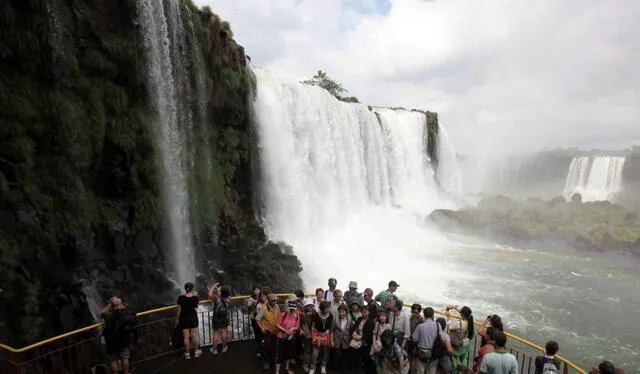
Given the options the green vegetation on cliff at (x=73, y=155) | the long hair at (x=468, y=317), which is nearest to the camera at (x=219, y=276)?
the green vegetation on cliff at (x=73, y=155)

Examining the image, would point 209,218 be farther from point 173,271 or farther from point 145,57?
point 145,57

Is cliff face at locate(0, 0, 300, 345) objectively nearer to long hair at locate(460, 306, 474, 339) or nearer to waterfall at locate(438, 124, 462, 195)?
long hair at locate(460, 306, 474, 339)

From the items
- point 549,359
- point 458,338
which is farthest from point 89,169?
point 549,359

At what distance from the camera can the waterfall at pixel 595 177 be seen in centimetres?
4650

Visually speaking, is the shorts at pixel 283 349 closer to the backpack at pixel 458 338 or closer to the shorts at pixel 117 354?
the shorts at pixel 117 354

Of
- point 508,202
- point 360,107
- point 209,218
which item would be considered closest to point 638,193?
point 508,202

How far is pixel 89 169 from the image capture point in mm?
12367

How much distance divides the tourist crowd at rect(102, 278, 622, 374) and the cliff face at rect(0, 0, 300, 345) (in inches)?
201

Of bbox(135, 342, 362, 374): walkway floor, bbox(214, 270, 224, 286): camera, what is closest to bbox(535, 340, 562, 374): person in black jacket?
bbox(135, 342, 362, 374): walkway floor

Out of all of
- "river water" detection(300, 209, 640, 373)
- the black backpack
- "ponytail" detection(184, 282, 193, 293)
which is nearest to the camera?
the black backpack

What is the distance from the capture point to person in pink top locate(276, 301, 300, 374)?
706 centimetres

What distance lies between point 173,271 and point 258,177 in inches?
273

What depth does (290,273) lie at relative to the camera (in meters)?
16.8

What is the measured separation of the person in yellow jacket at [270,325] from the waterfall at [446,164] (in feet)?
126
